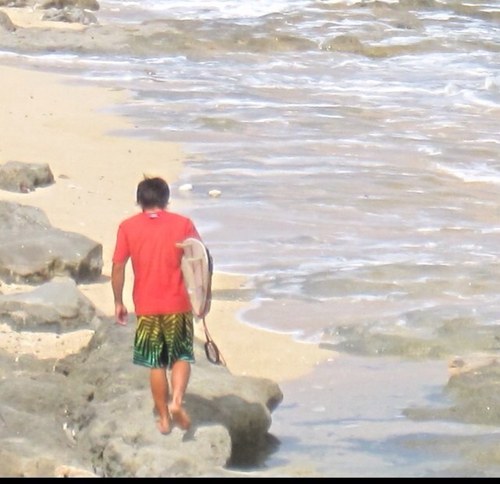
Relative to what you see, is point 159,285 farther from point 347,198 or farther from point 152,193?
point 347,198

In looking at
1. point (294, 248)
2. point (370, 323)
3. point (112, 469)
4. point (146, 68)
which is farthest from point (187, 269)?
point (146, 68)

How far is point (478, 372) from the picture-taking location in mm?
7023

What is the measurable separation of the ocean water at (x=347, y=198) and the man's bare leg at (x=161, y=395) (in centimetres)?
57

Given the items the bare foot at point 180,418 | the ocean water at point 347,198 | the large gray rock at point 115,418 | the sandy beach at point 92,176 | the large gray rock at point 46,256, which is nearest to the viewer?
the large gray rock at point 115,418

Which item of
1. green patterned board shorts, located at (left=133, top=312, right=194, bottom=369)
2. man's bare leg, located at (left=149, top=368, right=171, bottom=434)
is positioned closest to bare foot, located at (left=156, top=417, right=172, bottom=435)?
man's bare leg, located at (left=149, top=368, right=171, bottom=434)

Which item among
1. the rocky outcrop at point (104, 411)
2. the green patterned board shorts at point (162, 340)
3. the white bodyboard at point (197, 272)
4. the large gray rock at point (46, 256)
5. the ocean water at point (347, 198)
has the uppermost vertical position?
the white bodyboard at point (197, 272)

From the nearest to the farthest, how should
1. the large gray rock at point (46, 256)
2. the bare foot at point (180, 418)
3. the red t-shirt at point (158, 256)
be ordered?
the bare foot at point (180, 418)
the red t-shirt at point (158, 256)
the large gray rock at point (46, 256)

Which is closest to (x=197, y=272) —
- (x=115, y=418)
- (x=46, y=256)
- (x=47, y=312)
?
(x=115, y=418)

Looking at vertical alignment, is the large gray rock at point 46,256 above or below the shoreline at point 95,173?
above

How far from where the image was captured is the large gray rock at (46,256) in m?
8.91

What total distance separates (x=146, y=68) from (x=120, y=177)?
10.4 meters

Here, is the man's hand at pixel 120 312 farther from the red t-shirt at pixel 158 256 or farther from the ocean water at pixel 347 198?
the ocean water at pixel 347 198

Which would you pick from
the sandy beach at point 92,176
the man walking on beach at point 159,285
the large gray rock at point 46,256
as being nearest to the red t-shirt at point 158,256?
the man walking on beach at point 159,285

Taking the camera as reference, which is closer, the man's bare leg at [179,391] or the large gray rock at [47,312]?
the man's bare leg at [179,391]
